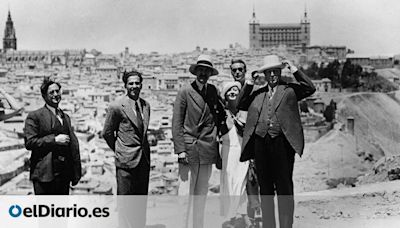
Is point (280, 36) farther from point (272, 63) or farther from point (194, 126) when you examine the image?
point (272, 63)

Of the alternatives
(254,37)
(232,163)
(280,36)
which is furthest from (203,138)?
(280,36)

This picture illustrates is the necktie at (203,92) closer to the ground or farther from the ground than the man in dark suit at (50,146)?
farther from the ground

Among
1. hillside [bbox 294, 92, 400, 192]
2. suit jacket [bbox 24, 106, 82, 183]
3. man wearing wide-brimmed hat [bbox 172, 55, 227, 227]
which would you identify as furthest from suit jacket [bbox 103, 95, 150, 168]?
hillside [bbox 294, 92, 400, 192]

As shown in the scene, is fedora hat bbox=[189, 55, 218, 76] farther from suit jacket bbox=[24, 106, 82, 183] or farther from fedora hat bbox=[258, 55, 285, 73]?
suit jacket bbox=[24, 106, 82, 183]

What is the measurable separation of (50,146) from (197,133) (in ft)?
2.88

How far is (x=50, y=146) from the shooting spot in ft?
10.6

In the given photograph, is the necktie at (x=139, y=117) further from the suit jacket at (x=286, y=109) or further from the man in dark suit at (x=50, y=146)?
the suit jacket at (x=286, y=109)

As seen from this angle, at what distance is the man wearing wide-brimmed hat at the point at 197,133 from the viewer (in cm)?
340

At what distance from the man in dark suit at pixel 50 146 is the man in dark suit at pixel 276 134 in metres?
1.05

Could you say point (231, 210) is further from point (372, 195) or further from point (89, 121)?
point (89, 121)

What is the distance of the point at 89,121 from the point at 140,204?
3706cm

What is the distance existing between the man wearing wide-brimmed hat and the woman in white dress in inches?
10.1

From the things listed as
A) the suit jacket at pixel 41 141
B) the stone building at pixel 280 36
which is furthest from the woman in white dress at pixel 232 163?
the stone building at pixel 280 36

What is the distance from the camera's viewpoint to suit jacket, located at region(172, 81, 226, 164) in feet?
11.2
